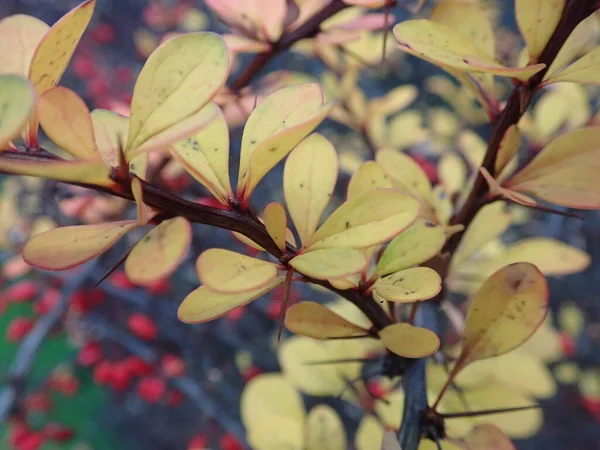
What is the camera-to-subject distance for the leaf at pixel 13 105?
0.23m

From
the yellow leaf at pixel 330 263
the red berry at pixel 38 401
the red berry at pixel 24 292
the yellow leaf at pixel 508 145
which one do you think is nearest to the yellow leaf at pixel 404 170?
the yellow leaf at pixel 508 145

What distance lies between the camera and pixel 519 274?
15.4 inches

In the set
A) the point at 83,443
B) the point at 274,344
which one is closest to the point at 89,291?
the point at 274,344

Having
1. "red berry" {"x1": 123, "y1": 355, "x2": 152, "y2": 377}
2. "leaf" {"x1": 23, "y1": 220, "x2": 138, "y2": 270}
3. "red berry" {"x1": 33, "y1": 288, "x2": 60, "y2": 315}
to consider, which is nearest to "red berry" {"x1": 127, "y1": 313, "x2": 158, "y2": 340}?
"red berry" {"x1": 123, "y1": 355, "x2": 152, "y2": 377}

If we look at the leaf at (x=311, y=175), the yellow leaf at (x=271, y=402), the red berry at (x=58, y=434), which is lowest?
the red berry at (x=58, y=434)

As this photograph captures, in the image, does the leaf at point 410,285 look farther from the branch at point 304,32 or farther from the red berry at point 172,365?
the red berry at point 172,365

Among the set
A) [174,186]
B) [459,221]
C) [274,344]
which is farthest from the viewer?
[274,344]

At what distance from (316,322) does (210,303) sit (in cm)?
9

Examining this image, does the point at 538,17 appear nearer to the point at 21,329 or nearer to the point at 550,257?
the point at 550,257

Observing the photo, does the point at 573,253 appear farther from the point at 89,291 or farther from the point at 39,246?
the point at 89,291

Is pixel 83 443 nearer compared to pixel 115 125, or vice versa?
pixel 115 125

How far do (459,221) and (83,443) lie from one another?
2195mm

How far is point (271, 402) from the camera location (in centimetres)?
69

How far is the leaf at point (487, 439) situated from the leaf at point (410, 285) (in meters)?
0.14
